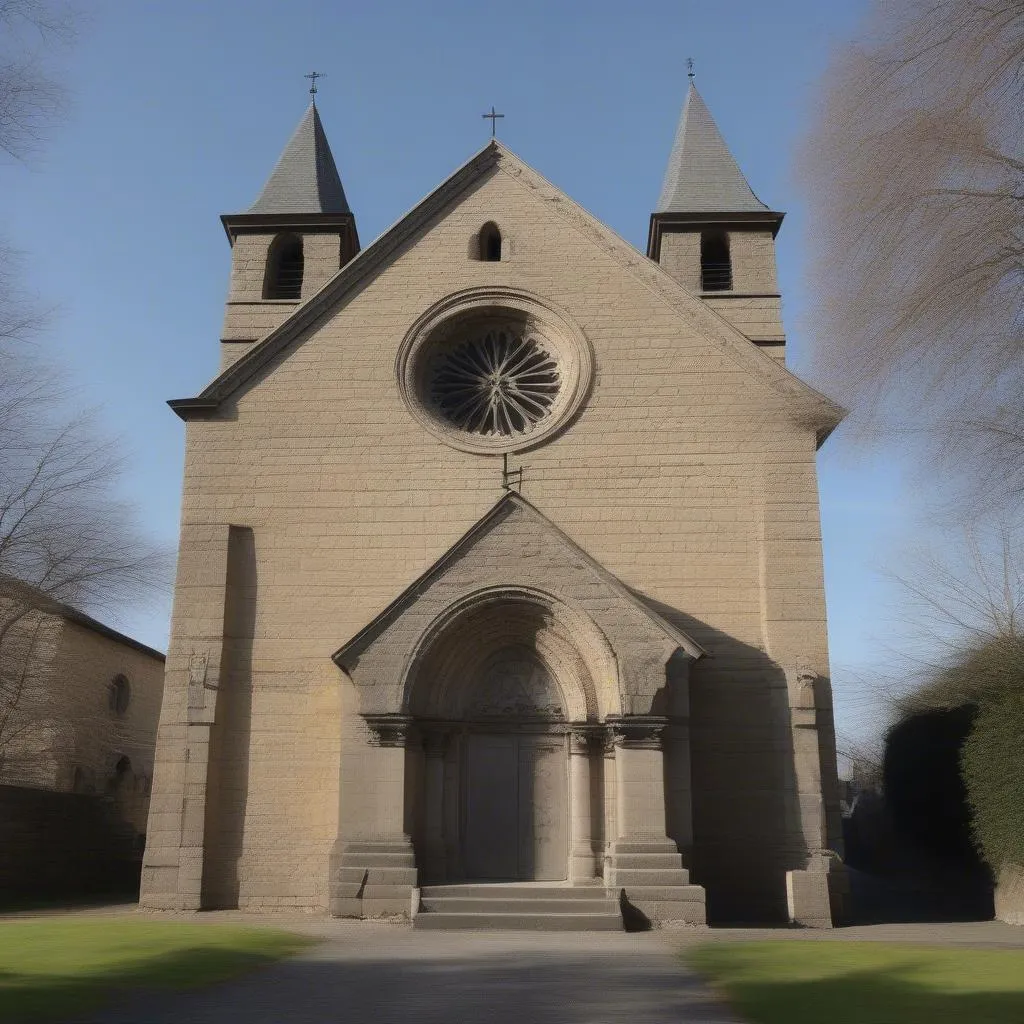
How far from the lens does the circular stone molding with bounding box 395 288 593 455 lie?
59.2 ft

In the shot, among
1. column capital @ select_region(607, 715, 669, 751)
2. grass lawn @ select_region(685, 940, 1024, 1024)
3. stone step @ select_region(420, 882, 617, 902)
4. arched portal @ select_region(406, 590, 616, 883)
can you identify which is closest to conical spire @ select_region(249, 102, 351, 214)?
arched portal @ select_region(406, 590, 616, 883)

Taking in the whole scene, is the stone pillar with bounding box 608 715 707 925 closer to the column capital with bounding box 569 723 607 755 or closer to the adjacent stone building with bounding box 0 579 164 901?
the column capital with bounding box 569 723 607 755

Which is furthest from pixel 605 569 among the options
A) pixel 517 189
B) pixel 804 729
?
pixel 517 189

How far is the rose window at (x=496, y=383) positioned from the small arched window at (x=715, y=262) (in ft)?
16.9

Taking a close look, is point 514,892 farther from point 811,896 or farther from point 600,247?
point 600,247

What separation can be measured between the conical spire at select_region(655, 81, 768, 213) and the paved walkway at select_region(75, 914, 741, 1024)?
52.3 ft

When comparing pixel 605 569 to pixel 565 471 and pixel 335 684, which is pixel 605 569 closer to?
pixel 565 471

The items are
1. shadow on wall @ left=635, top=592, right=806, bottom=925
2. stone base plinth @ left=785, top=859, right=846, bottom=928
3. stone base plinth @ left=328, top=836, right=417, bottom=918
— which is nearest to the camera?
stone base plinth @ left=328, top=836, right=417, bottom=918

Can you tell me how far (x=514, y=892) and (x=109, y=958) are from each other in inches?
236

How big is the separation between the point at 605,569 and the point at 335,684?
475 cm

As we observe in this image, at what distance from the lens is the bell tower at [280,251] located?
21.8 meters

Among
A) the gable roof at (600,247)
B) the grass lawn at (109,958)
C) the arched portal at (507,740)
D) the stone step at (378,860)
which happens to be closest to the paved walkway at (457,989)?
the grass lawn at (109,958)

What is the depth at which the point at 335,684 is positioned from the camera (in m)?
16.7

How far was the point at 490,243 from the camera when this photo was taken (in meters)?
19.7
